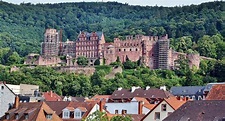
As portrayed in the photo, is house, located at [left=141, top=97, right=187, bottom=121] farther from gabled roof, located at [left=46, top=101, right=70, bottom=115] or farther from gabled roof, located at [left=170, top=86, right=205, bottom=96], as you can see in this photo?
gabled roof, located at [left=170, top=86, right=205, bottom=96]

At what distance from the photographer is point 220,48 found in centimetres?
17938

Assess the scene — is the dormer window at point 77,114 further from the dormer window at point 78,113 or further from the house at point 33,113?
the house at point 33,113

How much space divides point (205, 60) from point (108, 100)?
73952 mm

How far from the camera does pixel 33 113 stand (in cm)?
5662

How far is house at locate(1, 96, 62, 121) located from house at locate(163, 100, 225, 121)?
13.3 meters

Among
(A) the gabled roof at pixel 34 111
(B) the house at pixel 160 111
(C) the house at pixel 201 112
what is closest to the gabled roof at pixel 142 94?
(A) the gabled roof at pixel 34 111

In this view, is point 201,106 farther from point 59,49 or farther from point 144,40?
point 59,49

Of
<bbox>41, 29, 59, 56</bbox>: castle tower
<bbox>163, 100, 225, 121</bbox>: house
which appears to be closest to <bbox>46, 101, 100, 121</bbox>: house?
<bbox>163, 100, 225, 121</bbox>: house

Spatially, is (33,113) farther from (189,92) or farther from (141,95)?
(189,92)

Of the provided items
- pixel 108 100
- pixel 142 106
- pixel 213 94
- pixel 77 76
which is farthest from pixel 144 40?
pixel 213 94

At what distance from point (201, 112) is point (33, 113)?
17.1 m

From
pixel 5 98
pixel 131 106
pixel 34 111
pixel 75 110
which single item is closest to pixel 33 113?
pixel 34 111

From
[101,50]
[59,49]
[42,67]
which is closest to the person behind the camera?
[42,67]

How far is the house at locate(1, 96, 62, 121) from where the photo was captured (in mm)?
55906
